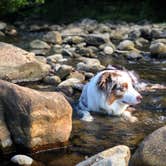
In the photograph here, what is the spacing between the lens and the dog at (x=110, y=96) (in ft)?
27.4

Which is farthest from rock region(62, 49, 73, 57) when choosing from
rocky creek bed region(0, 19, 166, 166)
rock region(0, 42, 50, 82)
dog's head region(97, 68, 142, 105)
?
dog's head region(97, 68, 142, 105)

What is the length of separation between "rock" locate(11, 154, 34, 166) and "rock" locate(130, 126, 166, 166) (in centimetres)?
133

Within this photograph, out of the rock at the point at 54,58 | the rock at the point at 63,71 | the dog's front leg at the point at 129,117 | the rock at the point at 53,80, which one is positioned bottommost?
the rock at the point at 54,58

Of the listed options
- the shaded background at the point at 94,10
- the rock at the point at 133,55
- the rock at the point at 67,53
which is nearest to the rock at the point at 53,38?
the rock at the point at 67,53

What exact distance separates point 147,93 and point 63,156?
12.8 feet

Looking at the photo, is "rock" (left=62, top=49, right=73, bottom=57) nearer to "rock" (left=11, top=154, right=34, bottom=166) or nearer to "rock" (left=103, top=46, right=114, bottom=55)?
"rock" (left=103, top=46, right=114, bottom=55)

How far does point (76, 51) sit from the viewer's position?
52.3 ft

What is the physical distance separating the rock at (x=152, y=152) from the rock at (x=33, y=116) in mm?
1469

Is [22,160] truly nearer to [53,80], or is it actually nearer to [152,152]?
[152,152]

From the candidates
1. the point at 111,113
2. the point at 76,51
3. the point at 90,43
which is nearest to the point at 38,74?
the point at 111,113

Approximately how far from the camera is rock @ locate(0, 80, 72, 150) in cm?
661

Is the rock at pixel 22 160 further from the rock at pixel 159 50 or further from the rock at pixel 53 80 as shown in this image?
the rock at pixel 159 50

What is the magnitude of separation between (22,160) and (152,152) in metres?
1.65

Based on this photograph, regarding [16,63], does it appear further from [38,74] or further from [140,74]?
[140,74]
